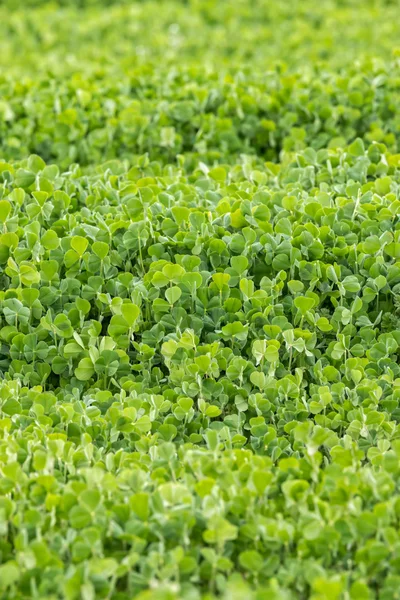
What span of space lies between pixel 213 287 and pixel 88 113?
2.51 m

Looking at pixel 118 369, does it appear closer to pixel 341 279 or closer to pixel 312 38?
pixel 341 279

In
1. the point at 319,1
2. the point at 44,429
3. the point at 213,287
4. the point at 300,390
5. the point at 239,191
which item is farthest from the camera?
the point at 319,1

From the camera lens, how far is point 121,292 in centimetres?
358

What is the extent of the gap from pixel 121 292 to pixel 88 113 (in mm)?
2370

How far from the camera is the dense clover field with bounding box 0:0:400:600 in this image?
2377 millimetres

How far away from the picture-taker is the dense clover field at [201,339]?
238 cm

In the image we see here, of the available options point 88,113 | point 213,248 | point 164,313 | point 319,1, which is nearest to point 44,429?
point 164,313

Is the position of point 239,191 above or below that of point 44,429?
above

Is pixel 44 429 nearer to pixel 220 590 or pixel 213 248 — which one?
pixel 220 590

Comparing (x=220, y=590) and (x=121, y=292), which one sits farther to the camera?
(x=121, y=292)

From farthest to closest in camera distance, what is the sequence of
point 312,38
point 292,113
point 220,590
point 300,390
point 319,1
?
1. point 319,1
2. point 312,38
3. point 292,113
4. point 300,390
5. point 220,590

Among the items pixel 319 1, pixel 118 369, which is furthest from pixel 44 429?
pixel 319 1

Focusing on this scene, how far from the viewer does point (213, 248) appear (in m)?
3.63

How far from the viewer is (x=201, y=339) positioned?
353 cm
